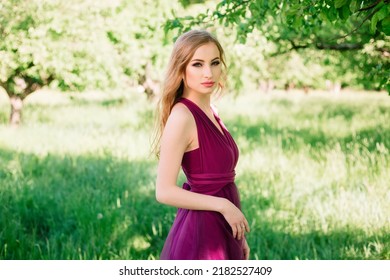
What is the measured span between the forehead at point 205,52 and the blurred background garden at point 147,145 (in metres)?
0.50

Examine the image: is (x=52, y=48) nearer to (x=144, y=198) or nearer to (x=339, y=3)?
(x=144, y=198)

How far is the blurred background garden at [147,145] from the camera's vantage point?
13.0 feet

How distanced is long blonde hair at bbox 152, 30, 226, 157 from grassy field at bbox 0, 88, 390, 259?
6.75 ft

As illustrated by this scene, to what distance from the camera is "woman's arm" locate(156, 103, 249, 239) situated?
1.93 meters

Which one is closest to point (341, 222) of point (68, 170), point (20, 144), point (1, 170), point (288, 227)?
point (288, 227)

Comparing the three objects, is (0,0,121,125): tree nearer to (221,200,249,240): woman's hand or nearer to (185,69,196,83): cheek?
(185,69,196,83): cheek

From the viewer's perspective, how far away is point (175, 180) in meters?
1.97

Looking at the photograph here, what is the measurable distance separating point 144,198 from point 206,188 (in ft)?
11.0

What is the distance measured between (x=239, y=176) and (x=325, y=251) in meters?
2.41

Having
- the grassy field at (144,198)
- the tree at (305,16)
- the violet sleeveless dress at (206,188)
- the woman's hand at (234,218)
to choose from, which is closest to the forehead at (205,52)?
the violet sleeveless dress at (206,188)

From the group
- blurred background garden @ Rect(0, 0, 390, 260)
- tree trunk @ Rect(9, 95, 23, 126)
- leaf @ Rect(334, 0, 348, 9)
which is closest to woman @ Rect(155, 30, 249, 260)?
blurred background garden @ Rect(0, 0, 390, 260)

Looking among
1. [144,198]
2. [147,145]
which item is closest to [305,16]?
[144,198]

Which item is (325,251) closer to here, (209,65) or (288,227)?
(288,227)
